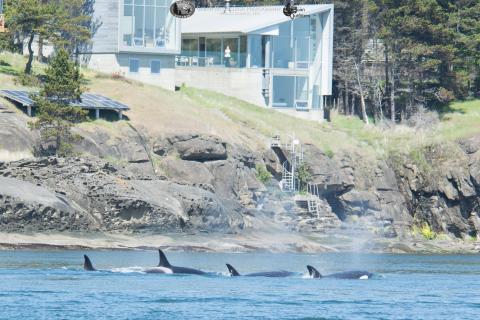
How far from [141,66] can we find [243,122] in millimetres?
8301

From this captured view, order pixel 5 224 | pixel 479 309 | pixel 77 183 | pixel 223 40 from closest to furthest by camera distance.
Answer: pixel 479 309 < pixel 5 224 < pixel 77 183 < pixel 223 40

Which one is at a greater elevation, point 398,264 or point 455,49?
point 455,49

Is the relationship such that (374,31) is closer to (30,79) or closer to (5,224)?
(30,79)

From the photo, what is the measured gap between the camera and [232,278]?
60750 millimetres

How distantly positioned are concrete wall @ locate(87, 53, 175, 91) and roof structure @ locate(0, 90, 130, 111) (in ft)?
30.3

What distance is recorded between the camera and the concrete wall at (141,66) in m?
102

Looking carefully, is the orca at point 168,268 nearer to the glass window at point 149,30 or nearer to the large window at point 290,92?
the glass window at point 149,30

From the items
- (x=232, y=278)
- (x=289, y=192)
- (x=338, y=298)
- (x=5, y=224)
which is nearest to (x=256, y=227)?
(x=289, y=192)

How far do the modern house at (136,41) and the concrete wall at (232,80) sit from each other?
348 cm

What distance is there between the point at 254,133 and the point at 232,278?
37.6m

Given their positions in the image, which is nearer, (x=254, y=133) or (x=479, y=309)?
(x=479, y=309)

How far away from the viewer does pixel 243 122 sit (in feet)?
325

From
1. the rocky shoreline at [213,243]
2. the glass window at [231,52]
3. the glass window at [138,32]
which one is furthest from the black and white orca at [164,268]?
the glass window at [231,52]

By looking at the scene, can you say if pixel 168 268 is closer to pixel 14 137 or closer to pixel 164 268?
pixel 164 268
